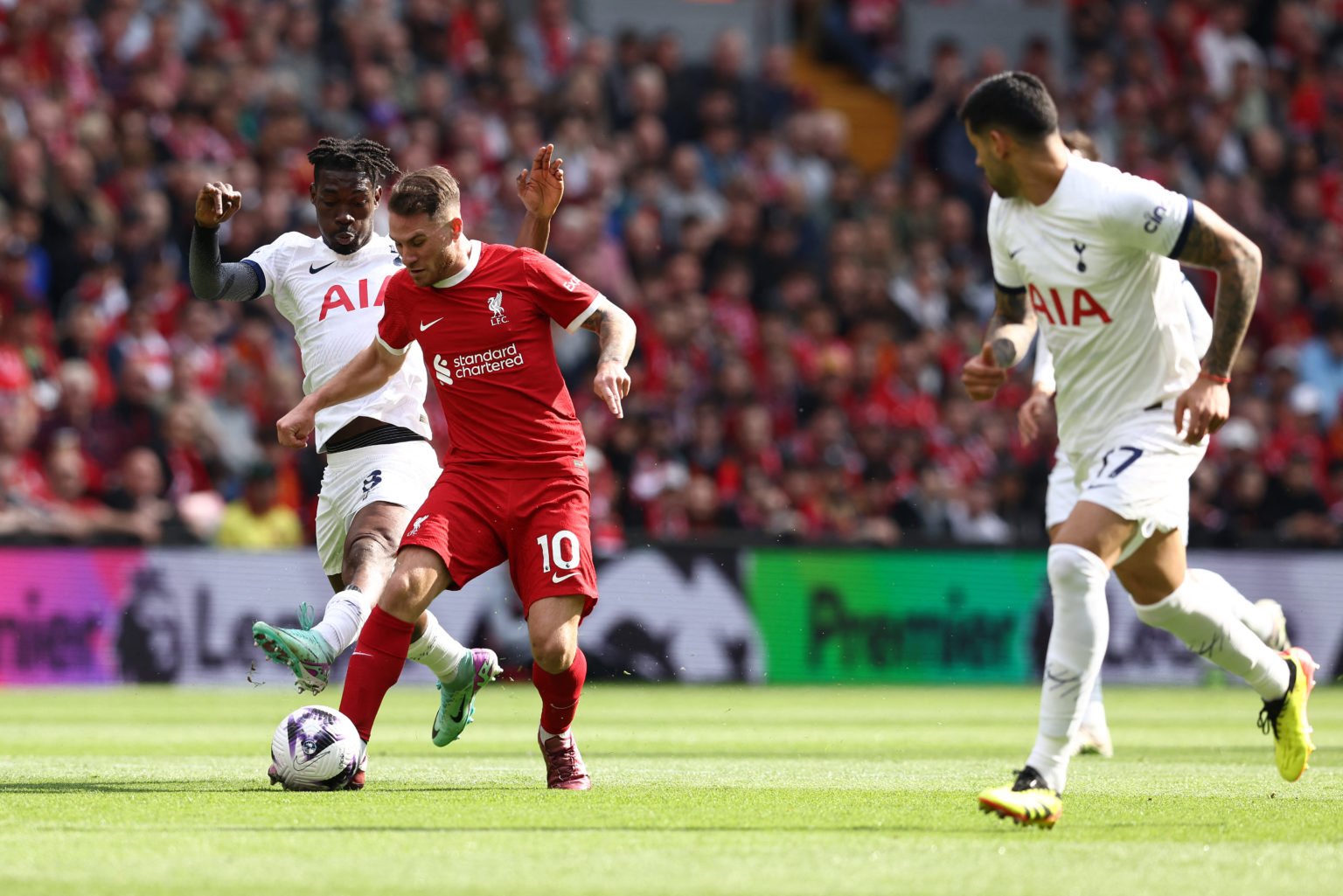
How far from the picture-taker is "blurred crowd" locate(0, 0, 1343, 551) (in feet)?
55.3

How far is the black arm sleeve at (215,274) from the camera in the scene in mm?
8656

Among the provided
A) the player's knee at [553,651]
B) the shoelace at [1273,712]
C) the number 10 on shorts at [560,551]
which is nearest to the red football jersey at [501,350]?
the number 10 on shorts at [560,551]

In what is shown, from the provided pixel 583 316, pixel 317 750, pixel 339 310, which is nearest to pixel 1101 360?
pixel 583 316

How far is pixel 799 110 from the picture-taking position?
22.8 metres

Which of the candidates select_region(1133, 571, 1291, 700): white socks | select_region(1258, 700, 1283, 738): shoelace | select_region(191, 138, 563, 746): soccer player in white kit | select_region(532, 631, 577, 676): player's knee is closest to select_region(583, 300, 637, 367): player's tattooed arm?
select_region(532, 631, 577, 676): player's knee

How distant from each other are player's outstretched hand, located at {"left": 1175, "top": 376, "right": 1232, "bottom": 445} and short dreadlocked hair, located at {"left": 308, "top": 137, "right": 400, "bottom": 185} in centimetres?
391

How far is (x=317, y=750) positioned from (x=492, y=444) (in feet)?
4.47

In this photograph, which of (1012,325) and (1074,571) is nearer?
(1074,571)

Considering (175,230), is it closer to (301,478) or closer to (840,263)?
(301,478)

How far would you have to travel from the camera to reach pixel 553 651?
25.0ft

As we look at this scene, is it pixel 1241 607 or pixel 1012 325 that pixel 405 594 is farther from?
pixel 1241 607

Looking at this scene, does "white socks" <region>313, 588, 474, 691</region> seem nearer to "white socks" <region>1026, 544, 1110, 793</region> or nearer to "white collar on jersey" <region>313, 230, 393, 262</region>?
"white collar on jersey" <region>313, 230, 393, 262</region>

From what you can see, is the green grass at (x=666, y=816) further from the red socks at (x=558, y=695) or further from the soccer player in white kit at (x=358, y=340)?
the soccer player in white kit at (x=358, y=340)

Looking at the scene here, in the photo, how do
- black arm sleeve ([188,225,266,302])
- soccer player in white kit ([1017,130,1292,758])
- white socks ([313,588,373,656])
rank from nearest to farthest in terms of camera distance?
white socks ([313,588,373,656]), soccer player in white kit ([1017,130,1292,758]), black arm sleeve ([188,225,266,302])
